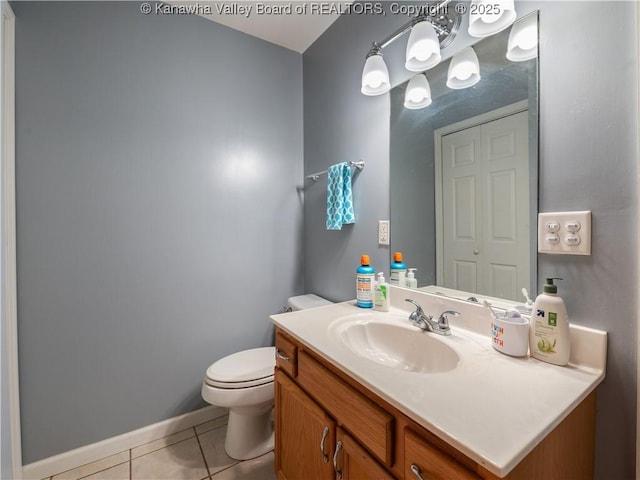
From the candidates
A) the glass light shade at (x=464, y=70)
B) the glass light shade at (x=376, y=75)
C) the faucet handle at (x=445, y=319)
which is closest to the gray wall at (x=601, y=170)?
the glass light shade at (x=464, y=70)

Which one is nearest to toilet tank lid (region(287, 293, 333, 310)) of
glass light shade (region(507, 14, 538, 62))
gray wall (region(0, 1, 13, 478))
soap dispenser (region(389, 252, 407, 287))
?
soap dispenser (region(389, 252, 407, 287))

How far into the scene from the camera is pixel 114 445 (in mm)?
1448

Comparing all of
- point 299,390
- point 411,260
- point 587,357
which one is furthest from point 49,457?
point 587,357

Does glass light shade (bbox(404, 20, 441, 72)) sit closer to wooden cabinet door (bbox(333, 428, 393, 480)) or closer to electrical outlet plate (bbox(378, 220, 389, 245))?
electrical outlet plate (bbox(378, 220, 389, 245))

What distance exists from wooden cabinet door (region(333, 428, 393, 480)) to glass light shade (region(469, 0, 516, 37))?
1309 mm

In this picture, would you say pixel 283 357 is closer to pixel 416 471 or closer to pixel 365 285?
pixel 365 285

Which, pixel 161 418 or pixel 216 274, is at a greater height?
pixel 216 274

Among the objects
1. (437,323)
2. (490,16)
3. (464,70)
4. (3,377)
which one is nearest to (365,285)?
(437,323)

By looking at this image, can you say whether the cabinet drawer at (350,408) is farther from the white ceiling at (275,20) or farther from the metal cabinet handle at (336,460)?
the white ceiling at (275,20)

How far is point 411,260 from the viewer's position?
126 centimetres

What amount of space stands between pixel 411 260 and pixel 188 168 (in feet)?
4.37

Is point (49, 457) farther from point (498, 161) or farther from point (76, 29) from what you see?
point (498, 161)

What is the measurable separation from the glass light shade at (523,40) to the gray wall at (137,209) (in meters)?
1.36

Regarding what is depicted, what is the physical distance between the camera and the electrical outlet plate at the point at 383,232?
1.38 metres
